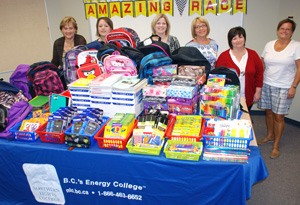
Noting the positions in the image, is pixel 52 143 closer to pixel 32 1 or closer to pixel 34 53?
pixel 34 53

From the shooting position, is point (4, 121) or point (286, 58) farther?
point (286, 58)

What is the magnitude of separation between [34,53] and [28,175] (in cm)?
327

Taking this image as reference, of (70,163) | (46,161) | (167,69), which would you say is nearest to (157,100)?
(167,69)

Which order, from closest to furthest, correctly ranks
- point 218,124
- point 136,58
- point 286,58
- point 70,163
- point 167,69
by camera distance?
point 218,124
point 70,163
point 167,69
point 136,58
point 286,58

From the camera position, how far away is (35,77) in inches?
103

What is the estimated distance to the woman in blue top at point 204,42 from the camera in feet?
10.4

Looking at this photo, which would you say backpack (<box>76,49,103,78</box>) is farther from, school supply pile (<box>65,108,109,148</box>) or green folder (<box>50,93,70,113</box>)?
school supply pile (<box>65,108,109,148</box>)

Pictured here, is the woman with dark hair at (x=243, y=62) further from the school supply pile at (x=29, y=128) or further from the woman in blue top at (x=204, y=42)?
the school supply pile at (x=29, y=128)

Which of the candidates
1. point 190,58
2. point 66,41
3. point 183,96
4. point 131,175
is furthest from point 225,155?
point 66,41

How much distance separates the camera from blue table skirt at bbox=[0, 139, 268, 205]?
160 cm

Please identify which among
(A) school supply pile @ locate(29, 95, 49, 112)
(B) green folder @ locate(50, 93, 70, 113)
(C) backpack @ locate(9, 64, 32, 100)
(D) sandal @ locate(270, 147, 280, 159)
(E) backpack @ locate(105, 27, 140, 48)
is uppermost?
(E) backpack @ locate(105, 27, 140, 48)

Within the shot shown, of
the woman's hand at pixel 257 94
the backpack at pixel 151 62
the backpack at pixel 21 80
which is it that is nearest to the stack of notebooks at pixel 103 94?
the backpack at pixel 151 62

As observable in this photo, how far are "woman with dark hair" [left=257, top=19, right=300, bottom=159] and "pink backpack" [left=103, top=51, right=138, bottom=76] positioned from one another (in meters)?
1.87

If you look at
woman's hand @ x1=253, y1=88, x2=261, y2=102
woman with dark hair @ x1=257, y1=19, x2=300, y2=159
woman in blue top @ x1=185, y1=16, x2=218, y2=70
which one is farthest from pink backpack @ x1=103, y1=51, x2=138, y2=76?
woman with dark hair @ x1=257, y1=19, x2=300, y2=159
